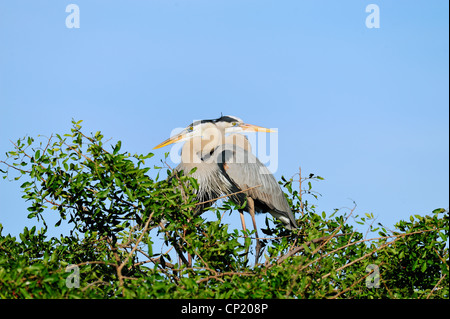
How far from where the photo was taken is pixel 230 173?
692 centimetres

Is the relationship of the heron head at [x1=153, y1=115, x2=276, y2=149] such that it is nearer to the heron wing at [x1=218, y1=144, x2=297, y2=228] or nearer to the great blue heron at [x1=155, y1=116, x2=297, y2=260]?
the great blue heron at [x1=155, y1=116, x2=297, y2=260]

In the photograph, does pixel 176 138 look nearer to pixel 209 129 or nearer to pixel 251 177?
pixel 209 129

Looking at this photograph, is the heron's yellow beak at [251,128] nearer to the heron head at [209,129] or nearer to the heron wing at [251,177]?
the heron head at [209,129]

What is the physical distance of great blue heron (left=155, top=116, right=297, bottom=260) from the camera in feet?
22.6

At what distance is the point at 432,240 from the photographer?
4191 mm

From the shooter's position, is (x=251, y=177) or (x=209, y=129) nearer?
(x=251, y=177)

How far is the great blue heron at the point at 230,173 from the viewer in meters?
6.90

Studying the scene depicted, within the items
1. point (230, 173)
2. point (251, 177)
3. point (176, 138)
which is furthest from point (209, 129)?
point (251, 177)

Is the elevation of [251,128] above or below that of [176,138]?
above

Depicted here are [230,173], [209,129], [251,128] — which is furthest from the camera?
[251,128]

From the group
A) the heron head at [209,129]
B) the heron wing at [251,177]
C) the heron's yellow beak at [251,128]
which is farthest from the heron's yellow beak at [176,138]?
the heron's yellow beak at [251,128]
